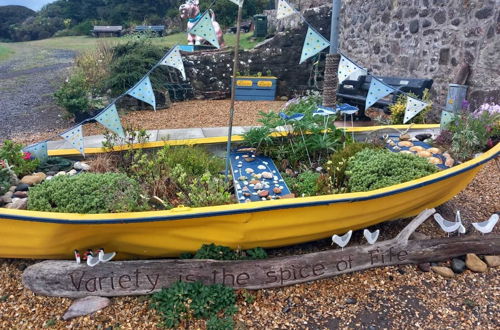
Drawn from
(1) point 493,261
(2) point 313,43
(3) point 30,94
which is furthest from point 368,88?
(3) point 30,94

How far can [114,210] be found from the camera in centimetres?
253

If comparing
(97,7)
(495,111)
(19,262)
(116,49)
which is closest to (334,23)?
(495,111)

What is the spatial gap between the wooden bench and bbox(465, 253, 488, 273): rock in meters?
3.64

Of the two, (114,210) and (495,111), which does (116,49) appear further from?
(495,111)

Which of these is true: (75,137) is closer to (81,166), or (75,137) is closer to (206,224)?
(81,166)

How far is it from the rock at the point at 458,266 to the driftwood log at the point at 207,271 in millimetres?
188

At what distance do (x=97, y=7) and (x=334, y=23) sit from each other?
31.5 meters

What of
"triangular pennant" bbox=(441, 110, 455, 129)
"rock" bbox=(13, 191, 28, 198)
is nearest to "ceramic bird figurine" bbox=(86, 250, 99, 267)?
"rock" bbox=(13, 191, 28, 198)

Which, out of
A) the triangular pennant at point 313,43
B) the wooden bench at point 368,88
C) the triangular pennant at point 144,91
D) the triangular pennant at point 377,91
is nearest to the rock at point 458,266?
the triangular pennant at point 377,91

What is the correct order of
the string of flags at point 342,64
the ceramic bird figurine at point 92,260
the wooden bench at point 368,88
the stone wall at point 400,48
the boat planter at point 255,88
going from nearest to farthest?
the ceramic bird figurine at point 92,260
the string of flags at point 342,64
the stone wall at point 400,48
the wooden bench at point 368,88
the boat planter at point 255,88

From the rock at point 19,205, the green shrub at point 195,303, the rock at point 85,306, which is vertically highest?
the rock at point 19,205

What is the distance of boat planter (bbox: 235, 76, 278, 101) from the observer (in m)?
8.37

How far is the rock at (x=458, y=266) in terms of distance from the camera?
8.99ft

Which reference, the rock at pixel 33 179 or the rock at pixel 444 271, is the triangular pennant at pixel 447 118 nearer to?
the rock at pixel 444 271
